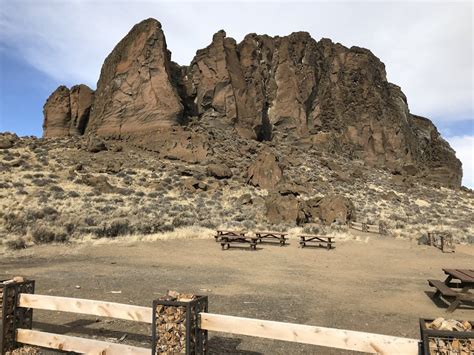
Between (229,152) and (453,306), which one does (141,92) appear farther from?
(453,306)

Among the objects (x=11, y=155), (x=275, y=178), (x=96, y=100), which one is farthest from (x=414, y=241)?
(x=96, y=100)

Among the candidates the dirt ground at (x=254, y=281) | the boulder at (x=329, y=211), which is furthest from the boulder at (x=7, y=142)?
the boulder at (x=329, y=211)

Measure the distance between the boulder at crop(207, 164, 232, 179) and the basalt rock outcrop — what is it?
5186 mm

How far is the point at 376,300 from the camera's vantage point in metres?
9.16

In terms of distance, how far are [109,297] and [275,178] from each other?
32543 millimetres

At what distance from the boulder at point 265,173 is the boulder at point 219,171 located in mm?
2230

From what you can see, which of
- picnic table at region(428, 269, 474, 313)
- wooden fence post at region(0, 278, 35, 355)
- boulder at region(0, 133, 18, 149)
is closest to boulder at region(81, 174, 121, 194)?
boulder at region(0, 133, 18, 149)

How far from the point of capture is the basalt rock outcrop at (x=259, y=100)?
49344 millimetres

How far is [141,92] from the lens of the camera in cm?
4922

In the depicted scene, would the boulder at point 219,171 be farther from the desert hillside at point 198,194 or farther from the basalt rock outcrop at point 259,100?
the basalt rock outcrop at point 259,100

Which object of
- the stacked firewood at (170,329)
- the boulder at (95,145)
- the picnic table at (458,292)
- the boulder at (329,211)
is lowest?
the picnic table at (458,292)

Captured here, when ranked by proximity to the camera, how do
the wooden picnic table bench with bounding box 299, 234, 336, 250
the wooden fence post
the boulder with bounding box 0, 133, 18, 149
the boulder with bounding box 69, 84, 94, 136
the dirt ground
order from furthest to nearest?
the boulder with bounding box 69, 84, 94, 136, the boulder with bounding box 0, 133, 18, 149, the wooden picnic table bench with bounding box 299, 234, 336, 250, the dirt ground, the wooden fence post

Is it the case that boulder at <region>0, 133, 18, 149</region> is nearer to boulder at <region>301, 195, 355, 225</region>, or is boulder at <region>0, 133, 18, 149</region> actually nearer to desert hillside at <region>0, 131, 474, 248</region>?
desert hillside at <region>0, 131, 474, 248</region>

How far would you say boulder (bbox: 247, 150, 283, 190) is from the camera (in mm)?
40228
